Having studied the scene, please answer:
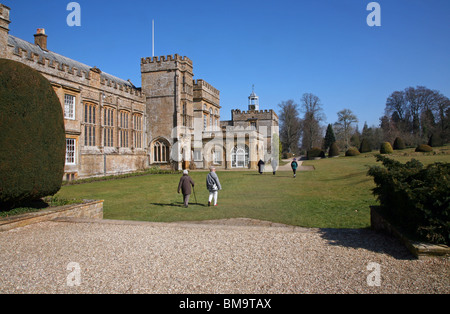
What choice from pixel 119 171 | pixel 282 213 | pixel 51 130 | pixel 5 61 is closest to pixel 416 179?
pixel 282 213

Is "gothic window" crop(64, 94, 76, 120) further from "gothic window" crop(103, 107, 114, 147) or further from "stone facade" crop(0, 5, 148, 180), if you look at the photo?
"gothic window" crop(103, 107, 114, 147)

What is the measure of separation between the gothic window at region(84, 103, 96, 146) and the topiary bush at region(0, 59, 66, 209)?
590 inches

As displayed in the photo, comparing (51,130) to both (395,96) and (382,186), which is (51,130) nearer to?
(382,186)

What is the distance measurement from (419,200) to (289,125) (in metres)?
56.3

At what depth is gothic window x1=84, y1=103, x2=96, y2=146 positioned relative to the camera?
898 inches

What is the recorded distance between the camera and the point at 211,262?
4852mm

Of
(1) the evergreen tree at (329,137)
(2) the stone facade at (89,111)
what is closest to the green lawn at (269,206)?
(2) the stone facade at (89,111)

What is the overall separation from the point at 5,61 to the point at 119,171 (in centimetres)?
1901

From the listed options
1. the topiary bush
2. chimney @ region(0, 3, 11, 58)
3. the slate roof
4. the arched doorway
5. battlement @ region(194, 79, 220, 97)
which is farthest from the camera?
battlement @ region(194, 79, 220, 97)

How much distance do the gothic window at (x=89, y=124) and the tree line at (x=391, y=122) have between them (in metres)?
41.6

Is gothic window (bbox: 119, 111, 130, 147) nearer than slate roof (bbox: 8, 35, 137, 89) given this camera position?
No

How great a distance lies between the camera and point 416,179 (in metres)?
5.51

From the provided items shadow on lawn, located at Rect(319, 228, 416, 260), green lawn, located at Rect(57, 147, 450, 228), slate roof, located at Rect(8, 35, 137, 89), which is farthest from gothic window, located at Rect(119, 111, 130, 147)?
shadow on lawn, located at Rect(319, 228, 416, 260)
